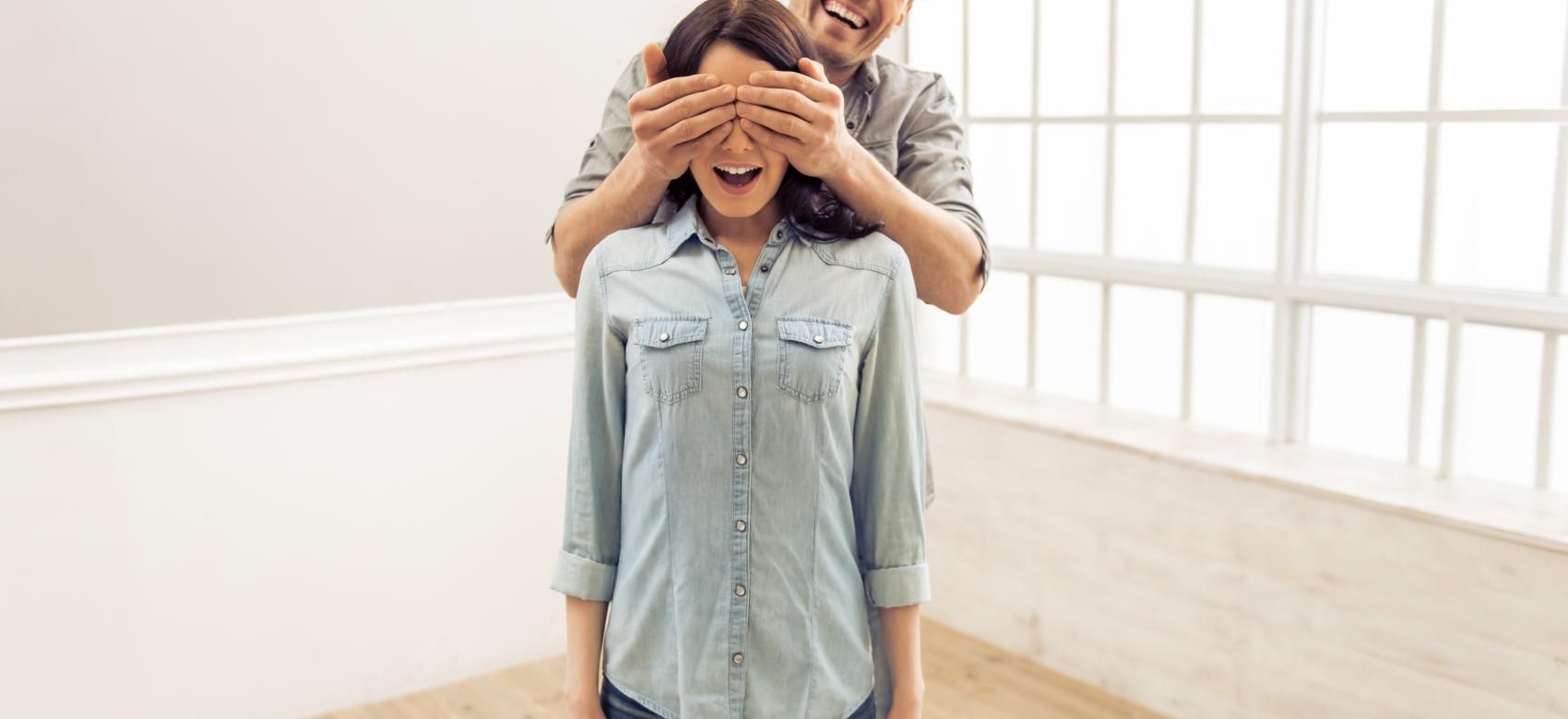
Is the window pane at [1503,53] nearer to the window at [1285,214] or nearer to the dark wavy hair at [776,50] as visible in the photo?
the window at [1285,214]

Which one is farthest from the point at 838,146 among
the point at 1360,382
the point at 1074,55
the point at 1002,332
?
the point at 1002,332

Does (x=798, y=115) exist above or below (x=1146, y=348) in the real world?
above

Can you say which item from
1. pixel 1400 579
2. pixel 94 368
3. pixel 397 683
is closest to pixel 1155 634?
pixel 1400 579

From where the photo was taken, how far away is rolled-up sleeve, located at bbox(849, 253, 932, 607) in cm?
129

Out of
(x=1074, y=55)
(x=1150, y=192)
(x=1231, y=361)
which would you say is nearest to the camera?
(x=1231, y=361)

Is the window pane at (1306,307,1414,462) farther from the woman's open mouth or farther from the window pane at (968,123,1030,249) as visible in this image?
the woman's open mouth

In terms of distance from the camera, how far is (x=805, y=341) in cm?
124

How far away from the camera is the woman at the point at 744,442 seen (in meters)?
1.24

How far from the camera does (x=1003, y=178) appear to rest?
360 cm

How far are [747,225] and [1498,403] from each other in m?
1.92

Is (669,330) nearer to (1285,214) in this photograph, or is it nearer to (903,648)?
(903,648)

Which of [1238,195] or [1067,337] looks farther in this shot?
[1067,337]

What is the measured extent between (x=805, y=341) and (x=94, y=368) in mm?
2014

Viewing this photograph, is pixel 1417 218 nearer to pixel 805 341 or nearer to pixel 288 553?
pixel 805 341
